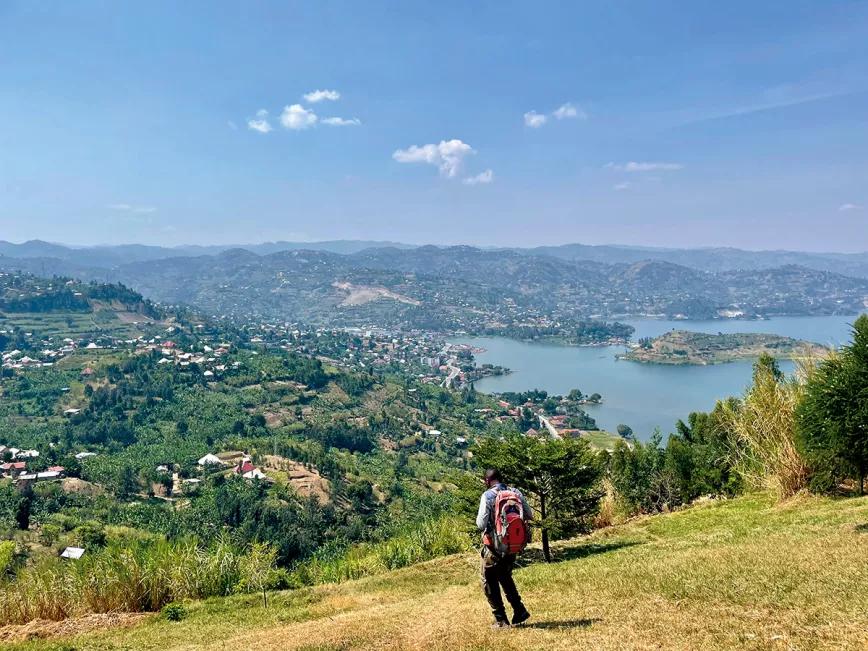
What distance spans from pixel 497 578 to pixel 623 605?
184 centimetres

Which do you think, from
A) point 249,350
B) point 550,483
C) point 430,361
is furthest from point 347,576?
point 430,361

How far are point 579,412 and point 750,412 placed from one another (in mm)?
89869

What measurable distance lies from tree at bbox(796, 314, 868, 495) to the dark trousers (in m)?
9.54

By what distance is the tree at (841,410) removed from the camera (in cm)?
1170

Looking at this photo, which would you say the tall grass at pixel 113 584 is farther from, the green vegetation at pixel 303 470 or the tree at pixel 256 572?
the tree at pixel 256 572

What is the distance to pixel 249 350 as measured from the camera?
14650cm

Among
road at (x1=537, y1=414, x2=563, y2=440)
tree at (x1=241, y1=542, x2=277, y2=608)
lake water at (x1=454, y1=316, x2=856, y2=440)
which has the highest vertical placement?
tree at (x1=241, y1=542, x2=277, y2=608)

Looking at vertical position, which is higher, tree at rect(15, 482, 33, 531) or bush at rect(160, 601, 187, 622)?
bush at rect(160, 601, 187, 622)

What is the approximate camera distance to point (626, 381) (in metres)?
132

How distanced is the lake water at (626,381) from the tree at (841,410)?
76972 millimetres

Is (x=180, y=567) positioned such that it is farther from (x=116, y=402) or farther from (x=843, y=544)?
(x=116, y=402)

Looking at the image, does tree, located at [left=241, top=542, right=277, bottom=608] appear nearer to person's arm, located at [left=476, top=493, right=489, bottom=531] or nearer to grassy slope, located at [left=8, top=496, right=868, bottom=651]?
grassy slope, located at [left=8, top=496, right=868, bottom=651]

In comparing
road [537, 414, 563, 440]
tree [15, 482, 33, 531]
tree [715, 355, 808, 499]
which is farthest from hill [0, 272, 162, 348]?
tree [715, 355, 808, 499]

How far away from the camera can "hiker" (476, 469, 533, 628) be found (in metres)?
5.86
